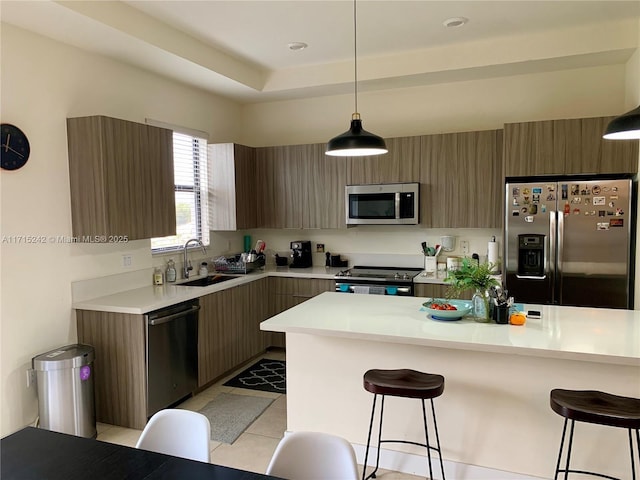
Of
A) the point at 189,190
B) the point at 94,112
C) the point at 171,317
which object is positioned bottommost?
the point at 171,317

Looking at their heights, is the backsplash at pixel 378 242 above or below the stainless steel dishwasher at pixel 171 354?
above

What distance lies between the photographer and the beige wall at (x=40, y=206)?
292 cm

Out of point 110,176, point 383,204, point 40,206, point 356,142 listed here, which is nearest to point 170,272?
point 110,176

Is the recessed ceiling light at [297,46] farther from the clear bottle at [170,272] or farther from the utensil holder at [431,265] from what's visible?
the utensil holder at [431,265]

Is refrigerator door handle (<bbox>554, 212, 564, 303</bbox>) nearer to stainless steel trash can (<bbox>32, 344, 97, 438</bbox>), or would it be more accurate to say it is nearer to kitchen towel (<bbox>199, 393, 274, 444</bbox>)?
kitchen towel (<bbox>199, 393, 274, 444</bbox>)

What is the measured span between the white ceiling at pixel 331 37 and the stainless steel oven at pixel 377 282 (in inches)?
73.0

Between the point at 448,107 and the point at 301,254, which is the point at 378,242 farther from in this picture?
the point at 448,107

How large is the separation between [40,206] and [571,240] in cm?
393

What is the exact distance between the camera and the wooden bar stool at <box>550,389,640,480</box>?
6.11 ft

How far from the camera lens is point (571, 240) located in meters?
3.71

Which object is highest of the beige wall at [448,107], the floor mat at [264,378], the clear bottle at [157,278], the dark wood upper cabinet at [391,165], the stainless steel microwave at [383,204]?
the beige wall at [448,107]

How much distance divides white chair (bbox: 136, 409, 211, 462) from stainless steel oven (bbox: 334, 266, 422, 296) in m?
2.69

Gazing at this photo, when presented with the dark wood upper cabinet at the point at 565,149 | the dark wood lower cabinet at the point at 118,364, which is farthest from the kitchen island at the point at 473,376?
the dark wood upper cabinet at the point at 565,149

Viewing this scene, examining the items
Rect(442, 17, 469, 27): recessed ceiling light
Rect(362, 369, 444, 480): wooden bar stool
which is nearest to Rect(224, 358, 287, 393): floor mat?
Rect(362, 369, 444, 480): wooden bar stool
